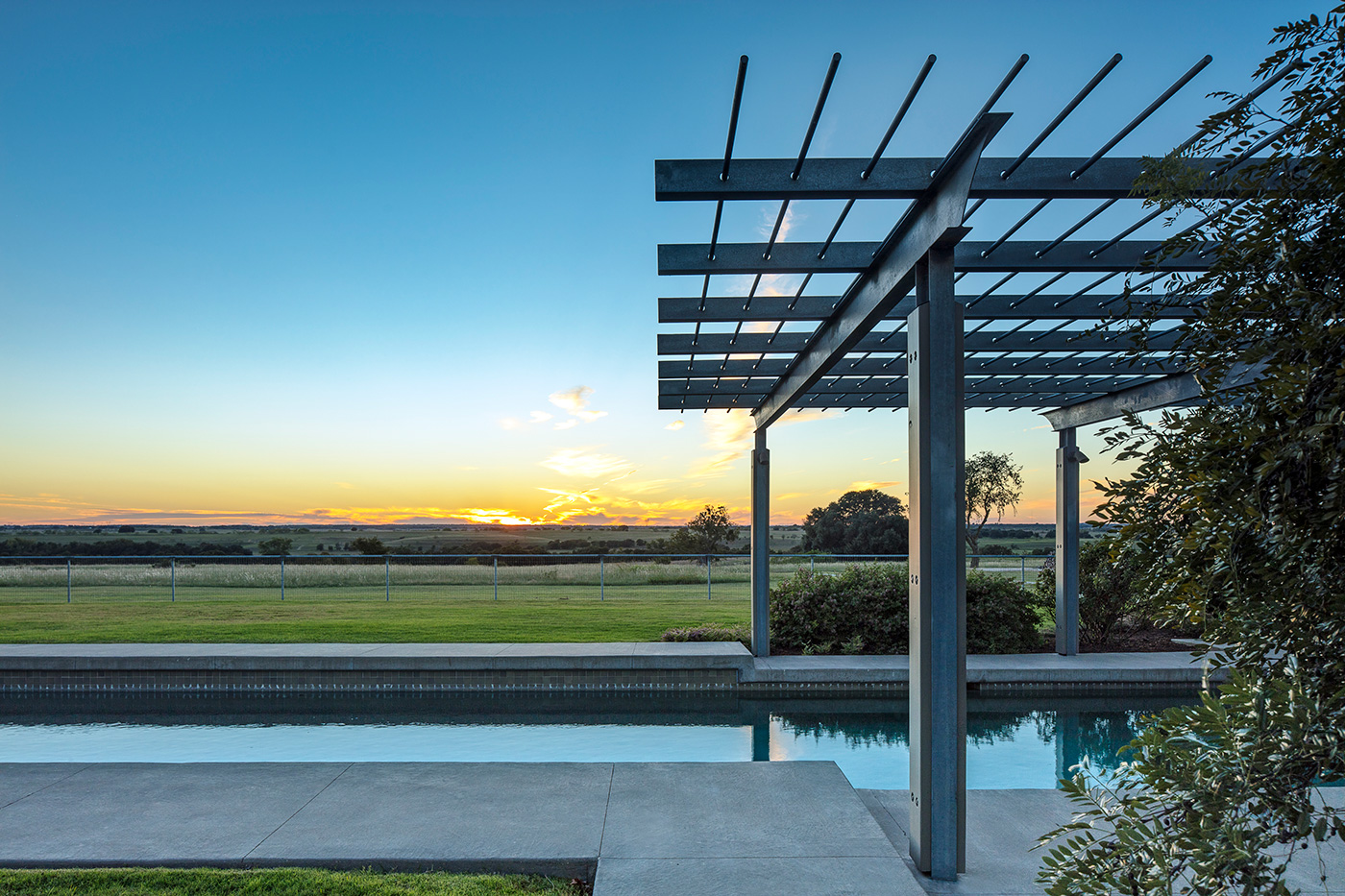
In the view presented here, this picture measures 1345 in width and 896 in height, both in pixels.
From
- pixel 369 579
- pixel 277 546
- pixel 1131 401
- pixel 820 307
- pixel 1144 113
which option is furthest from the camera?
pixel 277 546

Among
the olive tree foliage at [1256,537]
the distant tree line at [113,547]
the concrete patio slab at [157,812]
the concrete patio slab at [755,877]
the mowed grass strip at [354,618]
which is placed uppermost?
Answer: the olive tree foliage at [1256,537]

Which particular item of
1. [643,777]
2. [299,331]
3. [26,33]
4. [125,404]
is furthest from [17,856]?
[125,404]

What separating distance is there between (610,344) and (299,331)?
15.9ft

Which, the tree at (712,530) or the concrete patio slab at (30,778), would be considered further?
the tree at (712,530)

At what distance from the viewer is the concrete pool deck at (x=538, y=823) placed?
3.46 m

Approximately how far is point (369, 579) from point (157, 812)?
1758cm

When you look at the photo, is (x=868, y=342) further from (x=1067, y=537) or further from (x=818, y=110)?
(x=1067, y=537)

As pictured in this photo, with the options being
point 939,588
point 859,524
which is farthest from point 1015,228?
point 859,524

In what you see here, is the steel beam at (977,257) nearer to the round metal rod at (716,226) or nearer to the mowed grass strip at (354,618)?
the round metal rod at (716,226)

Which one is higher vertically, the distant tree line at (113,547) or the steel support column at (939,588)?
the steel support column at (939,588)

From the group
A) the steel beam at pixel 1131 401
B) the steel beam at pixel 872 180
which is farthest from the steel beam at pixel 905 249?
the steel beam at pixel 1131 401

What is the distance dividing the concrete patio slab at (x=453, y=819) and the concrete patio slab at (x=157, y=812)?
0.56ft

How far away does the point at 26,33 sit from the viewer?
851cm

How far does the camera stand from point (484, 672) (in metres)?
8.10
